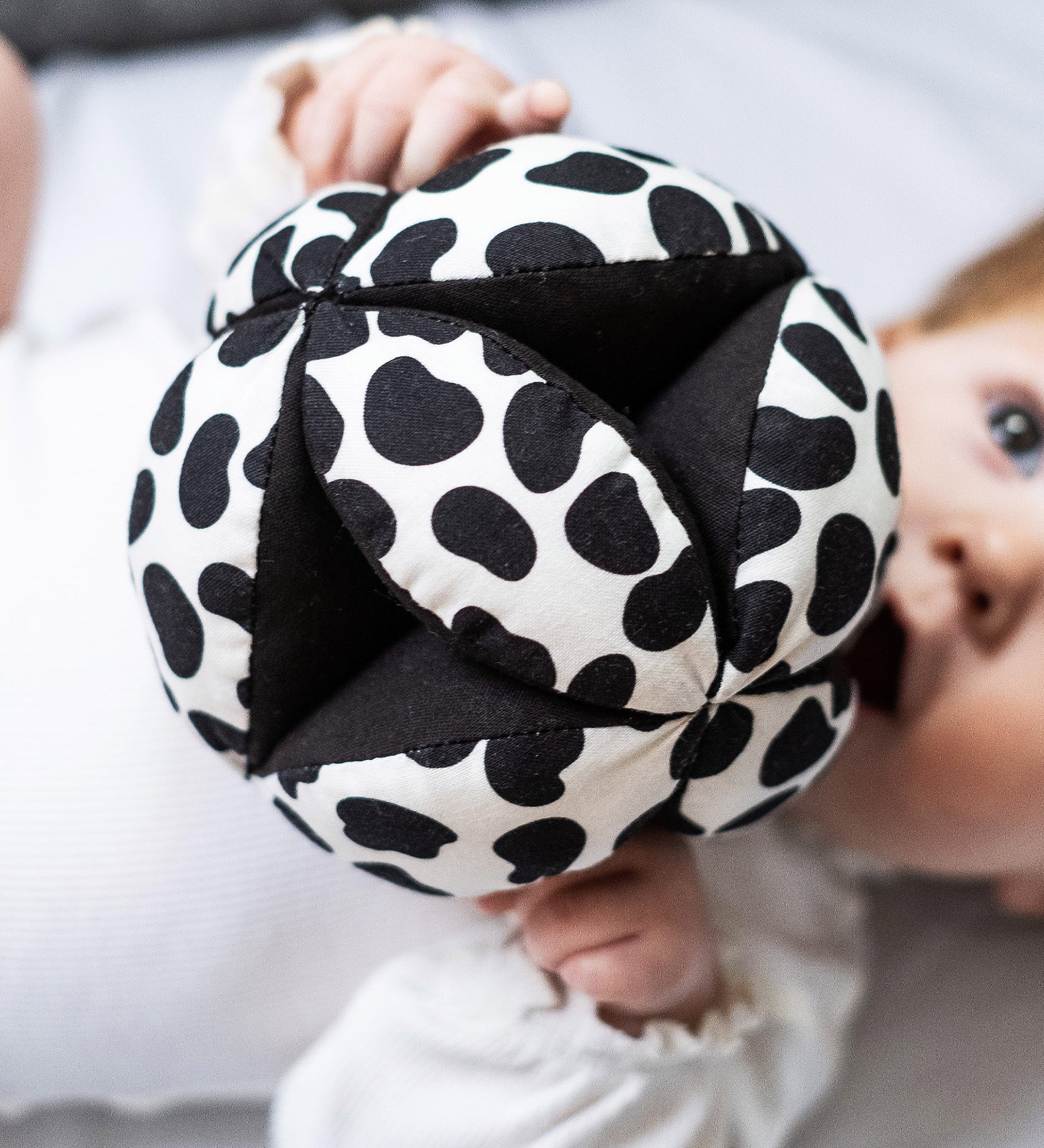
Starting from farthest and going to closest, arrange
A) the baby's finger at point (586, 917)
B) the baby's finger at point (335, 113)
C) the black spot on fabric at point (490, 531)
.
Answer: the baby's finger at point (335, 113)
the baby's finger at point (586, 917)
the black spot on fabric at point (490, 531)

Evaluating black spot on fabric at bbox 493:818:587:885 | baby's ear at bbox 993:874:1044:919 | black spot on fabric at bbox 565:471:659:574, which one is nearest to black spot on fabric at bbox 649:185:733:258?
black spot on fabric at bbox 565:471:659:574

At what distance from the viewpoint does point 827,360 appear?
376 mm

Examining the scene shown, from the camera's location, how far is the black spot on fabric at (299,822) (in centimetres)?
39

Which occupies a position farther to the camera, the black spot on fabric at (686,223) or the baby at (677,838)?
the baby at (677,838)


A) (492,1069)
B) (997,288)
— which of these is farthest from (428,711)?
(997,288)

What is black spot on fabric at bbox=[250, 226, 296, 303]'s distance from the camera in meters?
0.38

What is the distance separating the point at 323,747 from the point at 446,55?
43 centimetres

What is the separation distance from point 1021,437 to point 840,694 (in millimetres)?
260

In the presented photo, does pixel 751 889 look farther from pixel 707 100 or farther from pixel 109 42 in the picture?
pixel 109 42

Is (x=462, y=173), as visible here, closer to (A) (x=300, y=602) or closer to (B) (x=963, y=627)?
(A) (x=300, y=602)

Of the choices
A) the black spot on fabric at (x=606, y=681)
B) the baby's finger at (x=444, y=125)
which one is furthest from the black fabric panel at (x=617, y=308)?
the baby's finger at (x=444, y=125)

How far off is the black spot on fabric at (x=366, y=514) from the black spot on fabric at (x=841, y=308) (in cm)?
19

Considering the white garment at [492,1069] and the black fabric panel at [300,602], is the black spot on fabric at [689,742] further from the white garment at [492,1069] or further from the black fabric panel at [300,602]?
the white garment at [492,1069]

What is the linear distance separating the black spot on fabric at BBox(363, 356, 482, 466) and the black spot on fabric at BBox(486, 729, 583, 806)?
92 millimetres
